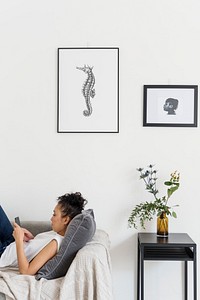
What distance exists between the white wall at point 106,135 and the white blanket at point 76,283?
94cm

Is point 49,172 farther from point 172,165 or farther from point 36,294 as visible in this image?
point 36,294

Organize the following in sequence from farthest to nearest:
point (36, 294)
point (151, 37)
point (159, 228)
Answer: point (151, 37) → point (159, 228) → point (36, 294)

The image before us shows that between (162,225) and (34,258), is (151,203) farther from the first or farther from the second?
(34,258)

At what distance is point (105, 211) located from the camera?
3.52 metres

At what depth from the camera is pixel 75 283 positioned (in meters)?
2.56

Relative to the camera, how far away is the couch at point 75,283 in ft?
8.17

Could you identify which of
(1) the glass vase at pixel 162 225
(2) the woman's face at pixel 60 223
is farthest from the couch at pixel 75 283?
(1) the glass vase at pixel 162 225

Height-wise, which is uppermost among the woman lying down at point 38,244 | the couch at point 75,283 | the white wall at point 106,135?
the white wall at point 106,135

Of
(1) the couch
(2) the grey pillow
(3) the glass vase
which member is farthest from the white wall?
(1) the couch

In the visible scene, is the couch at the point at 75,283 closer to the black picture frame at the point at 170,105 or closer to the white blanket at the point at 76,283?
the white blanket at the point at 76,283

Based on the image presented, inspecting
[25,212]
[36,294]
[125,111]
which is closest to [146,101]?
[125,111]

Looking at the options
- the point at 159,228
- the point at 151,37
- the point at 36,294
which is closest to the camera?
the point at 36,294

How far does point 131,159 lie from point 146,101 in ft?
1.44

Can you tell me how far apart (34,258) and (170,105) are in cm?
152
